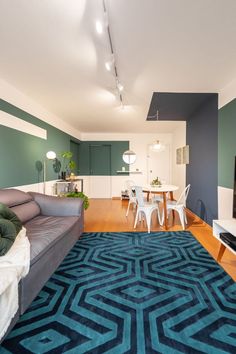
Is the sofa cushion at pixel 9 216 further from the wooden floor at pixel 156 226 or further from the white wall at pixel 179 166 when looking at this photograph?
the white wall at pixel 179 166

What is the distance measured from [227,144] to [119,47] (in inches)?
86.1

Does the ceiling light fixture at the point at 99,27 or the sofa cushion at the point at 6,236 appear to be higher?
the ceiling light fixture at the point at 99,27

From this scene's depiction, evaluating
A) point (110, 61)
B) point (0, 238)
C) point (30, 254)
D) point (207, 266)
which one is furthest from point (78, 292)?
point (110, 61)

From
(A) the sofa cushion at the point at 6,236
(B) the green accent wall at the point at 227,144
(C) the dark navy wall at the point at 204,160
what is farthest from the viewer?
(C) the dark navy wall at the point at 204,160

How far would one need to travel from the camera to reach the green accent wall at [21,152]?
3.02 m

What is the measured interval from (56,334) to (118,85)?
3081 mm

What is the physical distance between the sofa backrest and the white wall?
13.4 ft

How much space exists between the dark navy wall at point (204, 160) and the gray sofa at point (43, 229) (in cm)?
245

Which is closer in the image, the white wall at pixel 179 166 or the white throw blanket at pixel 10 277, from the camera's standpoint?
the white throw blanket at pixel 10 277

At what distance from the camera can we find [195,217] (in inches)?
173

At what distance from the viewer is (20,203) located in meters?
2.73

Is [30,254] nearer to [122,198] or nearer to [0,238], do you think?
[0,238]

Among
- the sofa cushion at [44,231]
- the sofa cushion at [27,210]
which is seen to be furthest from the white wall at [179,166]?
the sofa cushion at [27,210]

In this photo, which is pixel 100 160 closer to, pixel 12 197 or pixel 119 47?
pixel 12 197
